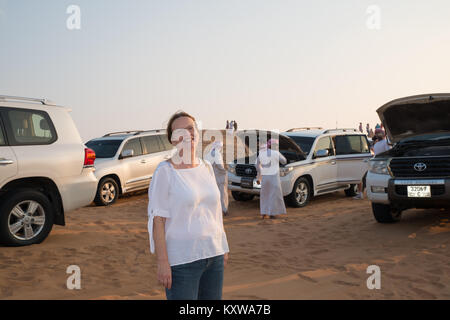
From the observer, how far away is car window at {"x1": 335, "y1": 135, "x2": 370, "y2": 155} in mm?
11617

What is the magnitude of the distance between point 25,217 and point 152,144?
6.89 m

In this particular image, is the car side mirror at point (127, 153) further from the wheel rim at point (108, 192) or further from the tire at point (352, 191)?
the tire at point (352, 191)

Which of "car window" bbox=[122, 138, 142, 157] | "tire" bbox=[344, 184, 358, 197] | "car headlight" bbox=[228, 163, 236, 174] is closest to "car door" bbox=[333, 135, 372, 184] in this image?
"tire" bbox=[344, 184, 358, 197]

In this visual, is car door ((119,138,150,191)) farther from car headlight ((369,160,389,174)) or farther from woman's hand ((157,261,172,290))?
woman's hand ((157,261,172,290))

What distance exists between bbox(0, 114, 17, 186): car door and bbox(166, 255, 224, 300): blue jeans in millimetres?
4318

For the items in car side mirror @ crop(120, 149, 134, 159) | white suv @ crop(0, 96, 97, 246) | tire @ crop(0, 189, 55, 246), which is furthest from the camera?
car side mirror @ crop(120, 149, 134, 159)

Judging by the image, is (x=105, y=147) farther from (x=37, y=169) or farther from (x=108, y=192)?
(x=37, y=169)

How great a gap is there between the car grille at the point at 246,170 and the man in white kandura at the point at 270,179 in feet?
3.97

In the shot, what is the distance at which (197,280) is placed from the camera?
252cm

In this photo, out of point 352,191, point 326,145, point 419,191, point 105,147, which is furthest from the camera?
point 352,191

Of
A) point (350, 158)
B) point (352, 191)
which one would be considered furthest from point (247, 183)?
point (352, 191)

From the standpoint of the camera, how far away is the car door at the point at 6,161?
5793 millimetres

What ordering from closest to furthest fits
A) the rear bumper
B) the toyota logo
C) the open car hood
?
1. the toyota logo
2. the rear bumper
3. the open car hood
